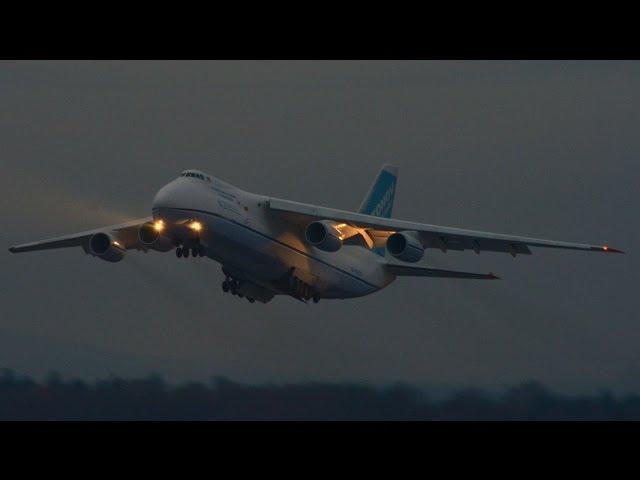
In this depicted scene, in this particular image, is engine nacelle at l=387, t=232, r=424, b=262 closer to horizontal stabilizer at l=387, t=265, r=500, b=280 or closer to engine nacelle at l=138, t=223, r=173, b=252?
horizontal stabilizer at l=387, t=265, r=500, b=280

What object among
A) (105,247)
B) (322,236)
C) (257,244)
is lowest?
(257,244)

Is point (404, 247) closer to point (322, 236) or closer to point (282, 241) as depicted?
point (322, 236)

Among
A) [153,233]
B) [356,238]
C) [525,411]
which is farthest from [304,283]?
[525,411]

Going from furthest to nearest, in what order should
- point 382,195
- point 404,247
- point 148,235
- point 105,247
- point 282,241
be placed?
point 382,195
point 105,247
point 148,235
point 282,241
point 404,247

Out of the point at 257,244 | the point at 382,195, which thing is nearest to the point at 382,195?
the point at 382,195

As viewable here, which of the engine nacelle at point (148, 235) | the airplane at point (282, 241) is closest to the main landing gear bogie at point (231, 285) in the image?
the airplane at point (282, 241)

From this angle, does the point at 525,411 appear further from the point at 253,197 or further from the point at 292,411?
the point at 253,197
